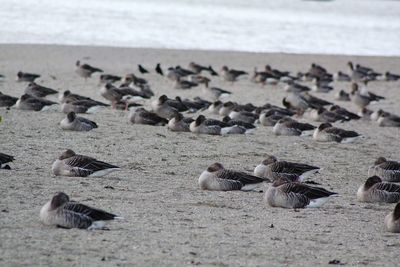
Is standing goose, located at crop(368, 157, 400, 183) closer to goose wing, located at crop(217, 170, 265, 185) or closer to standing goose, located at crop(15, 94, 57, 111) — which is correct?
goose wing, located at crop(217, 170, 265, 185)

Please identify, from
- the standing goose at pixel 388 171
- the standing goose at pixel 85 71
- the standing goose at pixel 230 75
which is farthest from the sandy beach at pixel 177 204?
the standing goose at pixel 230 75

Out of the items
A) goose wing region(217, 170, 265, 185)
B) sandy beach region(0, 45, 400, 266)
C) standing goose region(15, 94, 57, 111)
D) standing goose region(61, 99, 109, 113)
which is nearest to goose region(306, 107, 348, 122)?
sandy beach region(0, 45, 400, 266)

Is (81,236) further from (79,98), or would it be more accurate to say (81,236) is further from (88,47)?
(88,47)

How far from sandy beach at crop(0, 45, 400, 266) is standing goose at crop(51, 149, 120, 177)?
0.33ft

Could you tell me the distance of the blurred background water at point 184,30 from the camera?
4003 cm

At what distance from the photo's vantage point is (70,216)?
873 cm

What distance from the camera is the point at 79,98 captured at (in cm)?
1920

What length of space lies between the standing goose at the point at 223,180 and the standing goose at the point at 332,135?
5498mm

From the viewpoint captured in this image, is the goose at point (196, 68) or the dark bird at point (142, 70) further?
the goose at point (196, 68)

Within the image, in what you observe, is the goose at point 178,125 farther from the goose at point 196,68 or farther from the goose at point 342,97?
the goose at point 196,68

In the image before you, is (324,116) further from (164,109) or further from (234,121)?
(234,121)

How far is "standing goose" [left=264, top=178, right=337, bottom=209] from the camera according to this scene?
1045cm

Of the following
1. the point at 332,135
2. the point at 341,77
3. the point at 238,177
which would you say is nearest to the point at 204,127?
the point at 332,135

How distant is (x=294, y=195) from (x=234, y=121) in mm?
6630
